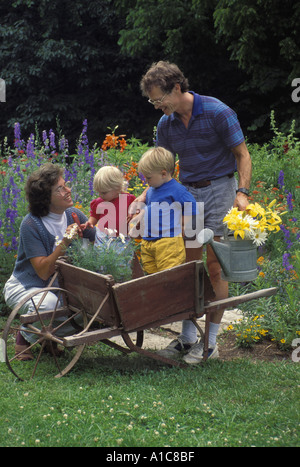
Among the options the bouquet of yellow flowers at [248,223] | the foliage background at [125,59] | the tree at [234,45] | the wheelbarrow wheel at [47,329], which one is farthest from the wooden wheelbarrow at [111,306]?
the tree at [234,45]

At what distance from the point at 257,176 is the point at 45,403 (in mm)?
4122

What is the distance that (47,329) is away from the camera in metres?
3.75

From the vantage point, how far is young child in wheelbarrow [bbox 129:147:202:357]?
3.80m

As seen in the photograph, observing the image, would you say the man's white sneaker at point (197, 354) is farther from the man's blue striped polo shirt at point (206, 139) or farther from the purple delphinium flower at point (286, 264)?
the man's blue striped polo shirt at point (206, 139)

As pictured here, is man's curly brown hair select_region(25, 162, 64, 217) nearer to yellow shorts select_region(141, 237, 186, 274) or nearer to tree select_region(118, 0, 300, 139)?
yellow shorts select_region(141, 237, 186, 274)

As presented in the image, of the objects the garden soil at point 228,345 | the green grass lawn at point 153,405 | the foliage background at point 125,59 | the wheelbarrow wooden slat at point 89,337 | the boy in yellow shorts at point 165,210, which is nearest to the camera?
the green grass lawn at point 153,405

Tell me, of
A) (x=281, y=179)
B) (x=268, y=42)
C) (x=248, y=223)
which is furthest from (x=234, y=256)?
(x=268, y=42)

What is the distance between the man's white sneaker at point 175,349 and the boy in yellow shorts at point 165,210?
0.63 metres

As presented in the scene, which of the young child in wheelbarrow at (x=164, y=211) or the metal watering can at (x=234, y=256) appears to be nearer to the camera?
the metal watering can at (x=234, y=256)

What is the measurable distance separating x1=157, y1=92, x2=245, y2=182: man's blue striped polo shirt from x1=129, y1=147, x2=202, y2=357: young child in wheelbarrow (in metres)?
0.22

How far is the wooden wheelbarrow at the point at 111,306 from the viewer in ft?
11.4

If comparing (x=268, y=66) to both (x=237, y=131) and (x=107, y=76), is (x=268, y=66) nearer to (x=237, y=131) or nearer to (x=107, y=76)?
(x=107, y=76)

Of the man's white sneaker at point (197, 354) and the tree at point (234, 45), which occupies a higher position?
the tree at point (234, 45)

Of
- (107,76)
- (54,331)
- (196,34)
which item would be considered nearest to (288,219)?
(54,331)
